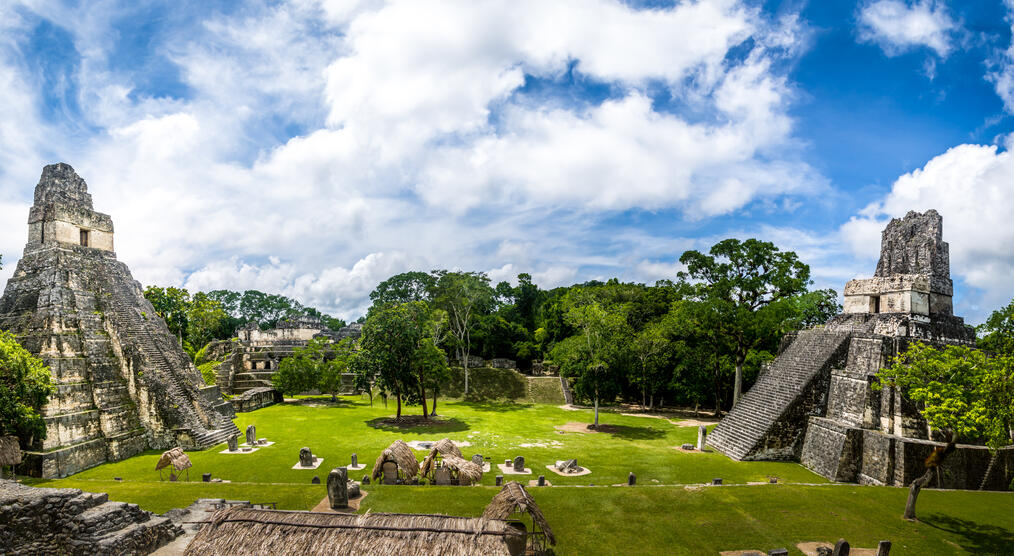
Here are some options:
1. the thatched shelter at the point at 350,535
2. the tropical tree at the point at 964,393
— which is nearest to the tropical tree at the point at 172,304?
the thatched shelter at the point at 350,535

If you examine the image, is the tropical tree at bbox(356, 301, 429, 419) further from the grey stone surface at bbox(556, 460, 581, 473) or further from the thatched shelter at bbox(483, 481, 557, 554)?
the thatched shelter at bbox(483, 481, 557, 554)

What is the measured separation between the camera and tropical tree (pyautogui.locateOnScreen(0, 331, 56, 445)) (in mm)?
14891

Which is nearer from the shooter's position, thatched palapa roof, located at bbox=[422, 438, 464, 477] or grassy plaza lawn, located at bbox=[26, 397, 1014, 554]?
grassy plaza lawn, located at bbox=[26, 397, 1014, 554]

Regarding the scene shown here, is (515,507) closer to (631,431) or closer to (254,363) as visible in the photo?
(631,431)

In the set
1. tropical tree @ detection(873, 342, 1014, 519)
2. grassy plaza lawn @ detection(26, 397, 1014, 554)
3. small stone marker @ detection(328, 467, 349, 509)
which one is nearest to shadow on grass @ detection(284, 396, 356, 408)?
grassy plaza lawn @ detection(26, 397, 1014, 554)

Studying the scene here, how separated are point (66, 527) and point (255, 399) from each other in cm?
2327

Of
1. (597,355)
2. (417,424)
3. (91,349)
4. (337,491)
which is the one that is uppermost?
(91,349)

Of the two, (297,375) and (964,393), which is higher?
(964,393)

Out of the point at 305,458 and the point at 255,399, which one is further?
the point at 255,399

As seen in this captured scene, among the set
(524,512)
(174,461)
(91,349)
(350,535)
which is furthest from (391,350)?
(350,535)

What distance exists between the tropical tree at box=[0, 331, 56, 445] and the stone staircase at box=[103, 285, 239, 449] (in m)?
4.50

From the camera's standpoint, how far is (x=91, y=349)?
63.3ft

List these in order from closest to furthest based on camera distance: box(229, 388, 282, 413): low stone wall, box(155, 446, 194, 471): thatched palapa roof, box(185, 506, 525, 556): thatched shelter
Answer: box(185, 506, 525, 556): thatched shelter
box(155, 446, 194, 471): thatched palapa roof
box(229, 388, 282, 413): low stone wall

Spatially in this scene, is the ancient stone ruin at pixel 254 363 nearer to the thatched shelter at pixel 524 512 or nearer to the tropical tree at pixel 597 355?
the tropical tree at pixel 597 355
